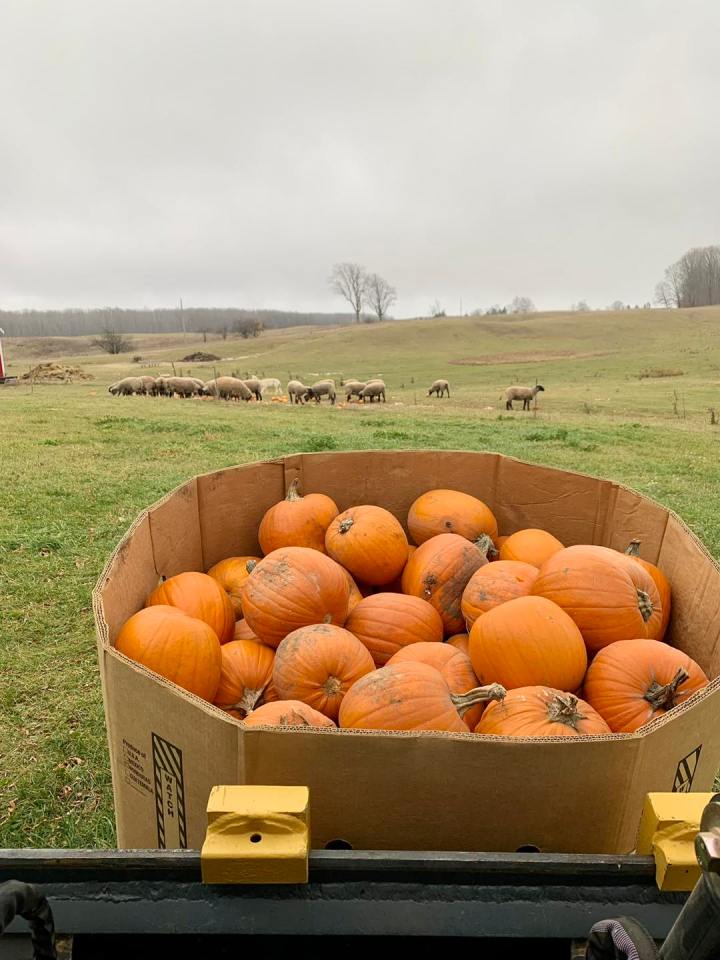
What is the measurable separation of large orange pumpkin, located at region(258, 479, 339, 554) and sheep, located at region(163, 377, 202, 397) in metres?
24.7

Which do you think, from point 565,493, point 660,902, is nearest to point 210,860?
point 660,902

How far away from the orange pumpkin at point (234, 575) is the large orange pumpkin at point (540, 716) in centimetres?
122

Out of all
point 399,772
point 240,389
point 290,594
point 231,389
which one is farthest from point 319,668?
point 240,389

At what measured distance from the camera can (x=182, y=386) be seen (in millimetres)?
26547

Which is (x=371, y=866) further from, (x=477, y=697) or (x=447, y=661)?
(x=447, y=661)

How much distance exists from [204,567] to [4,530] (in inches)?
148

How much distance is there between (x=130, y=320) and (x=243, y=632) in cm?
15260

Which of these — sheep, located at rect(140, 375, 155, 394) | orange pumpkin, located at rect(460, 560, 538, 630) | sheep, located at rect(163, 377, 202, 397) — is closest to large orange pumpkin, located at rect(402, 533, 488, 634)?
orange pumpkin, located at rect(460, 560, 538, 630)

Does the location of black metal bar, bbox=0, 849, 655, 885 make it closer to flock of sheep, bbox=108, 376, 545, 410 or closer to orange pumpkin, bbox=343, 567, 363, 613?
orange pumpkin, bbox=343, 567, 363, 613

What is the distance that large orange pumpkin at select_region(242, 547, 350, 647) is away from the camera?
2.20m

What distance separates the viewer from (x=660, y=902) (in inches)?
35.8

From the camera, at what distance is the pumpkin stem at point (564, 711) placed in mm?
1598

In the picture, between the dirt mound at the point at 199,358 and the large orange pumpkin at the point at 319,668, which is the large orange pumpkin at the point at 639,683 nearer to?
the large orange pumpkin at the point at 319,668

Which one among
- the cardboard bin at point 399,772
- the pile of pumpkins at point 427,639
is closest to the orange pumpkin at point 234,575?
the pile of pumpkins at point 427,639
